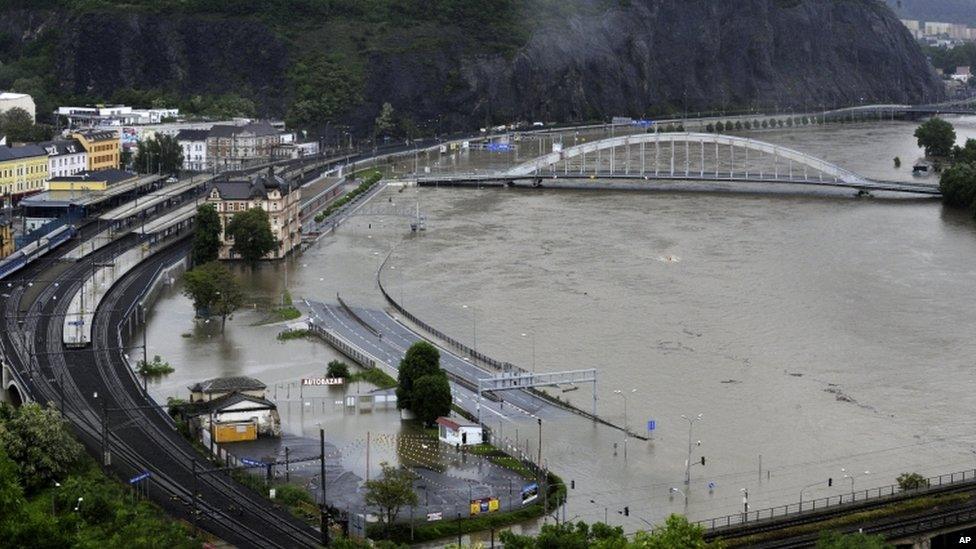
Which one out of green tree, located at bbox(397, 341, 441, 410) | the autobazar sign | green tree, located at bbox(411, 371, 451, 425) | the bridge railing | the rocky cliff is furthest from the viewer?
the rocky cliff

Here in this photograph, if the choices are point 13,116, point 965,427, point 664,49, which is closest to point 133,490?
point 965,427

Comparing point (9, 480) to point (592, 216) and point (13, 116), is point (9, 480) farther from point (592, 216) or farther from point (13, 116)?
point (13, 116)

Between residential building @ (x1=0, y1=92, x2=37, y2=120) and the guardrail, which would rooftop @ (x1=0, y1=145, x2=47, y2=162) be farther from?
the guardrail

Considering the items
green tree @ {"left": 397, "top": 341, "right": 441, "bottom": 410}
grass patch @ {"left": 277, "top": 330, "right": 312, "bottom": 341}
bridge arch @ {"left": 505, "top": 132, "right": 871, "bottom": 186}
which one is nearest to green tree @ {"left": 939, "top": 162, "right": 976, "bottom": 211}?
bridge arch @ {"left": 505, "top": 132, "right": 871, "bottom": 186}

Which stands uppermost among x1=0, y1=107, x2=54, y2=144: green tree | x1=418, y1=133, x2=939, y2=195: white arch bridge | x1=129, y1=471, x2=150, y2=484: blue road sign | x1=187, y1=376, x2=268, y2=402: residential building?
x1=0, y1=107, x2=54, y2=144: green tree

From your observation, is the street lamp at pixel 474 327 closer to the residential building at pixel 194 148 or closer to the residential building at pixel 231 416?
the residential building at pixel 231 416

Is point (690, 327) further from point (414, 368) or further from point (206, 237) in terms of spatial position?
point (206, 237)

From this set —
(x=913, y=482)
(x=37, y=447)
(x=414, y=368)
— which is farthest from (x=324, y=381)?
(x=913, y=482)
